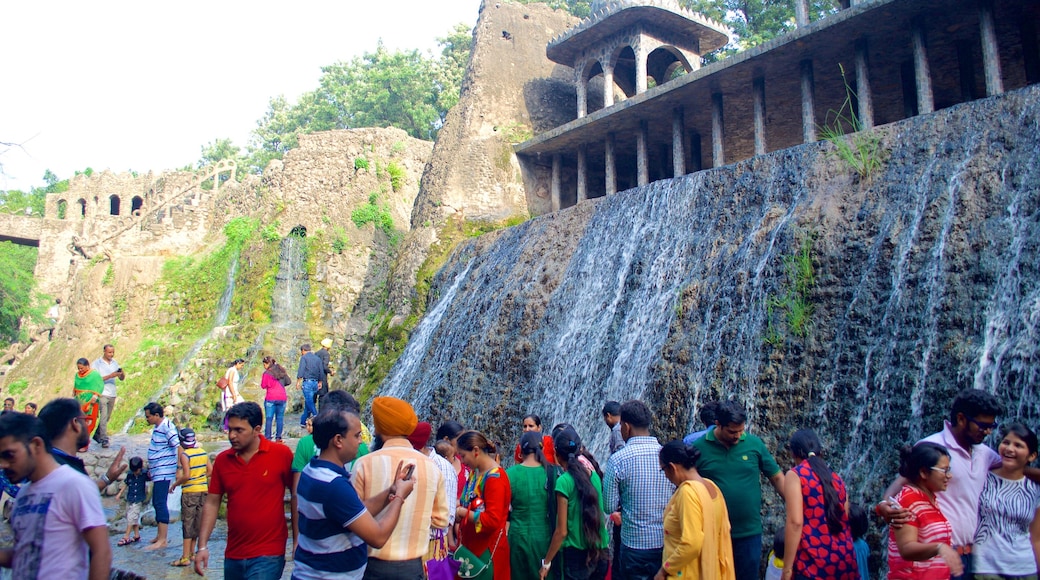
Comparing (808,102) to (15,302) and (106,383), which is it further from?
(15,302)

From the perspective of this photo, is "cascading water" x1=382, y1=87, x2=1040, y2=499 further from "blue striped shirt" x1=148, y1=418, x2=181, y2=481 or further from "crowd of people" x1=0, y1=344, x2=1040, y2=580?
"blue striped shirt" x1=148, y1=418, x2=181, y2=481

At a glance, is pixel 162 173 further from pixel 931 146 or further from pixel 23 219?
pixel 931 146

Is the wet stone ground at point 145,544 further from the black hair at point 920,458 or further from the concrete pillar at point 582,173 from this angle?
the concrete pillar at point 582,173

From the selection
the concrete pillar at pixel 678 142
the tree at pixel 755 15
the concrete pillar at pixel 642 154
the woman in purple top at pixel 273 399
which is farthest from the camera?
the tree at pixel 755 15

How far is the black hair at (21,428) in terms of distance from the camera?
2.84 meters

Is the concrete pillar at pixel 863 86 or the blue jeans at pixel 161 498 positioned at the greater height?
the concrete pillar at pixel 863 86

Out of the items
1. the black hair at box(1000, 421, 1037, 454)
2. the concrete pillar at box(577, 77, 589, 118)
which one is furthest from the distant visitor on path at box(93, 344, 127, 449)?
the concrete pillar at box(577, 77, 589, 118)

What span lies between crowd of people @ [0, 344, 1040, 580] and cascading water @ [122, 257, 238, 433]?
13.7 m

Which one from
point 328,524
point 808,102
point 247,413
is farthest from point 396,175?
point 328,524

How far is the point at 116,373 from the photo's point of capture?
10.4 meters

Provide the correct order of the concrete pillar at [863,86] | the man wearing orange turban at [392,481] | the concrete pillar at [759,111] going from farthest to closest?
the concrete pillar at [759,111] → the concrete pillar at [863,86] → the man wearing orange turban at [392,481]

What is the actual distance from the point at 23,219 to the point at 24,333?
8.50 meters

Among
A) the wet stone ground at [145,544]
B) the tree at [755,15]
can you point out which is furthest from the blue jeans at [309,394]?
the tree at [755,15]

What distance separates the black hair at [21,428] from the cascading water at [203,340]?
1464cm
